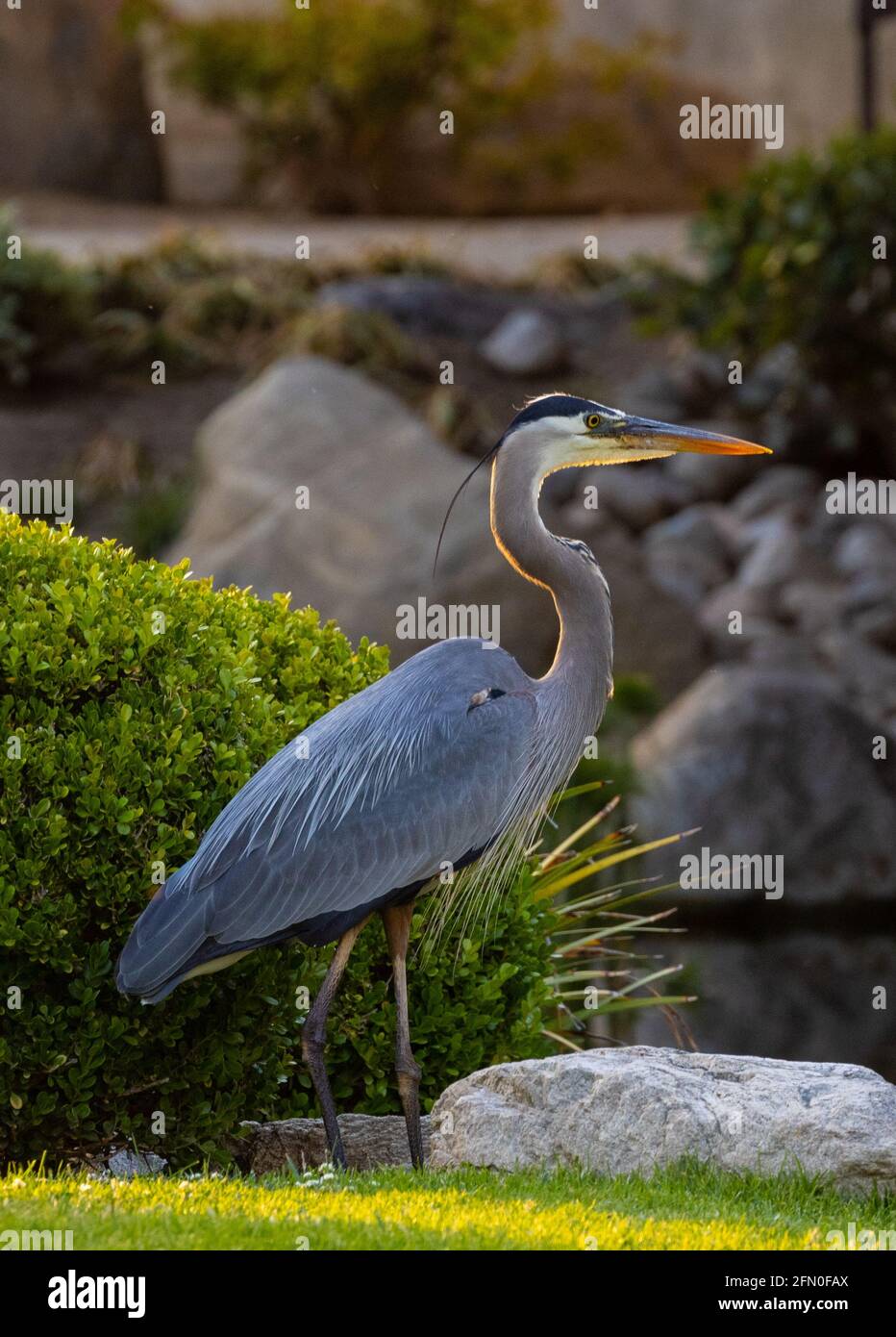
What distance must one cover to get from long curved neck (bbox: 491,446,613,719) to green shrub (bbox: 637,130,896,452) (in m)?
11.2

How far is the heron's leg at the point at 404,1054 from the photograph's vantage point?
211 inches

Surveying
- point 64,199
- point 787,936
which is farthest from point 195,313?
point 787,936

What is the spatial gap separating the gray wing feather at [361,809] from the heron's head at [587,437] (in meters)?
0.71

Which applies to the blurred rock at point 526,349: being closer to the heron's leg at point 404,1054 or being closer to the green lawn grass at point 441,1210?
the heron's leg at point 404,1054

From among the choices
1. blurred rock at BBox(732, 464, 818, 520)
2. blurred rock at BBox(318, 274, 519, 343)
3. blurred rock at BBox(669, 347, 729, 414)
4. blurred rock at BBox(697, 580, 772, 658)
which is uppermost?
blurred rock at BBox(318, 274, 519, 343)

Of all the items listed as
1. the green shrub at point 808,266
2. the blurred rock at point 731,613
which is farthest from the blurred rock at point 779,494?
the green shrub at point 808,266

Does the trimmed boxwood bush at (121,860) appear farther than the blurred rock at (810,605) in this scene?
No

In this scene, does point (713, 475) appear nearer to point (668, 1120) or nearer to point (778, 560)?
point (778, 560)

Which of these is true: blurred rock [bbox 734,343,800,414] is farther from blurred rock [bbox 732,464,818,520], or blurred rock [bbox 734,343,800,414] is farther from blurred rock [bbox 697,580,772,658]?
blurred rock [bbox 697,580,772,658]

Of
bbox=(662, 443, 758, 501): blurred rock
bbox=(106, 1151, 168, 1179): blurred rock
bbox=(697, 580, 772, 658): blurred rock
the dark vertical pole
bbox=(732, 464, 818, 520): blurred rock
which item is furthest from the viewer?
the dark vertical pole

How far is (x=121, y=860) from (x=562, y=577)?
5.37 feet

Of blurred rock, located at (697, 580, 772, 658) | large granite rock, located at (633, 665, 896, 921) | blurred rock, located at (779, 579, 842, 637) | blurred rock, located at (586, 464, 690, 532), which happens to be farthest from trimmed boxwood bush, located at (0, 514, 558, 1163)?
blurred rock, located at (586, 464, 690, 532)

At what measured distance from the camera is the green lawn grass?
4.16 meters
